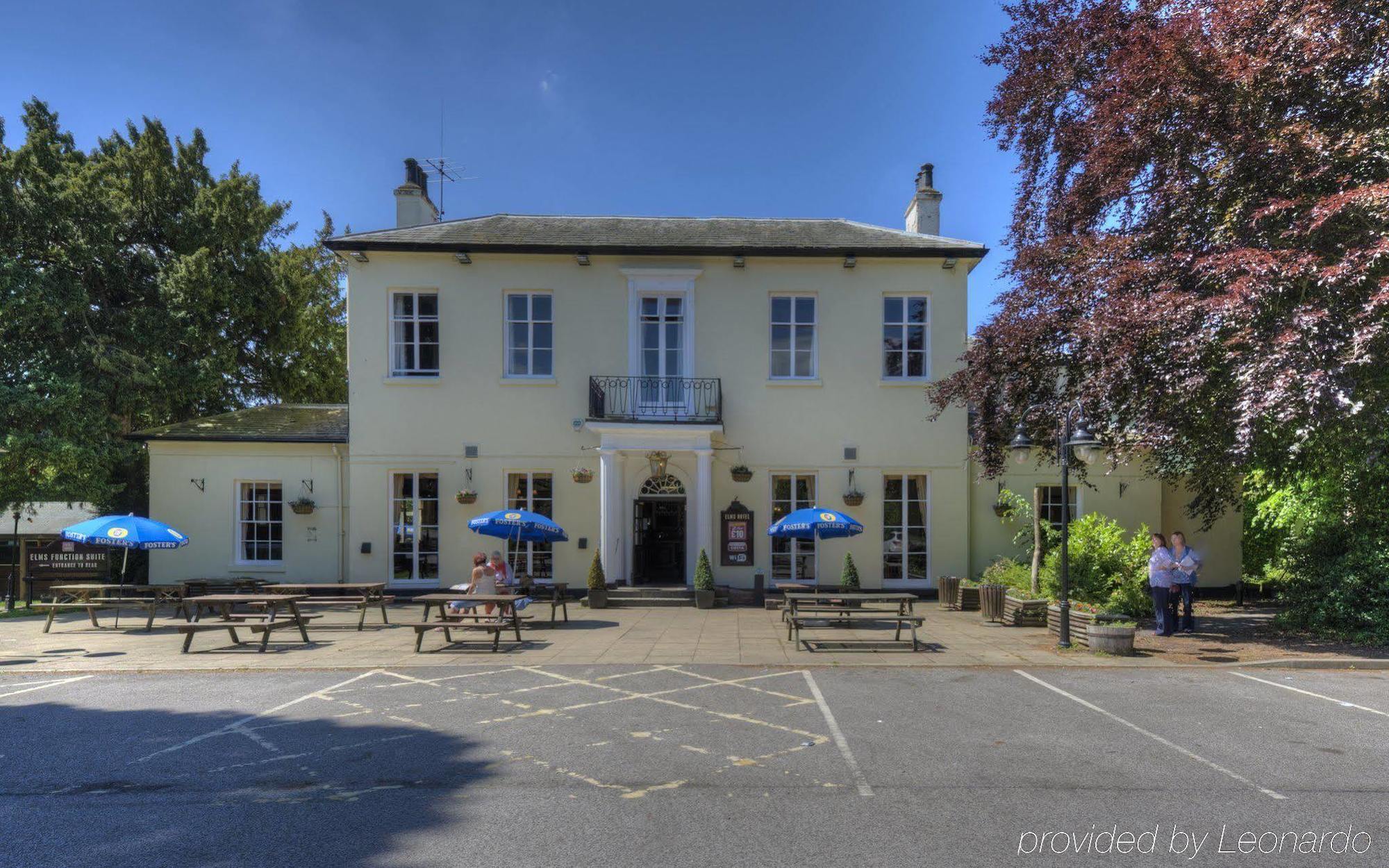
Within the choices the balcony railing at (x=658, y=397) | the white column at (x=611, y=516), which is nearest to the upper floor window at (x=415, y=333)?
the balcony railing at (x=658, y=397)

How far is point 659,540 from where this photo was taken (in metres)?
17.9

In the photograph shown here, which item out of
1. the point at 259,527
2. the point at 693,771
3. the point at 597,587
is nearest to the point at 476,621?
the point at 597,587

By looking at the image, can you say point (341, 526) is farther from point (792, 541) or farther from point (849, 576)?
point (849, 576)

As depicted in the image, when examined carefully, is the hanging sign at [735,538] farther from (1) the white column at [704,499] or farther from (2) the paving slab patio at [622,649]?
(2) the paving slab patio at [622,649]

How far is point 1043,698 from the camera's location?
8.31m

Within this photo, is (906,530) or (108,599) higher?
(906,530)

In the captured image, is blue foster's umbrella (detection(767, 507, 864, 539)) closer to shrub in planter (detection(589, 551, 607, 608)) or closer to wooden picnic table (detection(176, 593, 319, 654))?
shrub in planter (detection(589, 551, 607, 608))

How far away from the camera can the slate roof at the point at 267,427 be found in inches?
684

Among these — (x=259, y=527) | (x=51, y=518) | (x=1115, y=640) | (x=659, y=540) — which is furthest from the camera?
(x=51, y=518)

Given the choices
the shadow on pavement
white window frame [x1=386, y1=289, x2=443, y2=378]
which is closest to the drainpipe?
white window frame [x1=386, y1=289, x2=443, y2=378]

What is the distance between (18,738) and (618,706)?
17.9ft

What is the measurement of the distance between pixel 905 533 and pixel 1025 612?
171 inches

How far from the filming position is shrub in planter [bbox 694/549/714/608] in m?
15.9

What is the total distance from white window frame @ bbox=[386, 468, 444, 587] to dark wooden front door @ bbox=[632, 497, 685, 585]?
4.50 m
